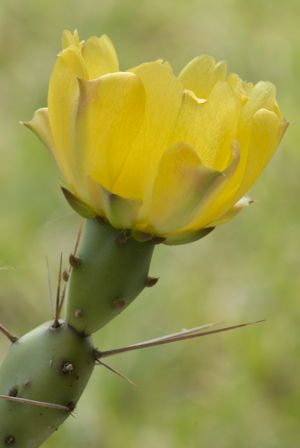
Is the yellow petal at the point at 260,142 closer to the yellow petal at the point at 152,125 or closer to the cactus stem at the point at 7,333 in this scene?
the yellow petal at the point at 152,125

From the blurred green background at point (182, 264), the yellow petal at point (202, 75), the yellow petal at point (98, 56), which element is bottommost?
the blurred green background at point (182, 264)

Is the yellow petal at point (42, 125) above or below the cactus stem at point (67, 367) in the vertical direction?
above

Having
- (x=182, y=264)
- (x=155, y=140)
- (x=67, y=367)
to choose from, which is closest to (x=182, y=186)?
(x=155, y=140)

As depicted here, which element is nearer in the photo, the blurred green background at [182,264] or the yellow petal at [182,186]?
the yellow petal at [182,186]

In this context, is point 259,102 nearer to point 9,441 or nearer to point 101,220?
point 101,220

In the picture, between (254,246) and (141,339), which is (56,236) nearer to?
(141,339)

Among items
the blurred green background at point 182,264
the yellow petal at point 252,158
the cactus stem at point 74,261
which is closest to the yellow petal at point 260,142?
the yellow petal at point 252,158

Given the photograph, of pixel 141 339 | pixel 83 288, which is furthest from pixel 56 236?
pixel 83 288

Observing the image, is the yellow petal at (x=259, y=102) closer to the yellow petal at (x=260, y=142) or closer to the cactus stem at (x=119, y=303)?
the yellow petal at (x=260, y=142)
